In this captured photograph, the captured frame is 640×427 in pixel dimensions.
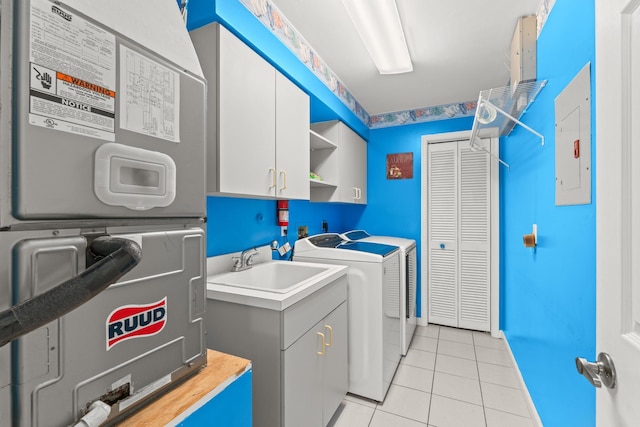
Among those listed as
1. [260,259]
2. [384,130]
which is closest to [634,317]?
[260,259]

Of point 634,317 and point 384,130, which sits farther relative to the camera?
point 384,130

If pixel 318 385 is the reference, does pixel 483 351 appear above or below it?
below

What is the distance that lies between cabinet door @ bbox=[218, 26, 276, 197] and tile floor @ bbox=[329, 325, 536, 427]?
1646mm

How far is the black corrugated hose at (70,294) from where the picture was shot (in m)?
0.37

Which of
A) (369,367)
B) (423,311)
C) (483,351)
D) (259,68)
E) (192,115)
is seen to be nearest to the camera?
(192,115)

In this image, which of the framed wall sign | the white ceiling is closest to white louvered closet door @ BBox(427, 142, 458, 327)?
the framed wall sign

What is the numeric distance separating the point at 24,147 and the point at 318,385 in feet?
5.25

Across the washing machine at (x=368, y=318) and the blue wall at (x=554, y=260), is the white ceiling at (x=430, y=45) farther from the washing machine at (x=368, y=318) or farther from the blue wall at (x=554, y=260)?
the washing machine at (x=368, y=318)

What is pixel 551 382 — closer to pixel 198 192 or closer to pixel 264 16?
pixel 198 192

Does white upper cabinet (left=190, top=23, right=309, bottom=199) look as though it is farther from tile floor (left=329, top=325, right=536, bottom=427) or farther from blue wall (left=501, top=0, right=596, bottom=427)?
tile floor (left=329, top=325, right=536, bottom=427)

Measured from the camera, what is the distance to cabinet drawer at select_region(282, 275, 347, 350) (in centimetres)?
127

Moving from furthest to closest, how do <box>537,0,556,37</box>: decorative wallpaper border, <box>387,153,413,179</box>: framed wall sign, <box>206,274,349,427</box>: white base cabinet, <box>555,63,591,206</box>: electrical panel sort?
<box>387,153,413,179</box>: framed wall sign, <box>537,0,556,37</box>: decorative wallpaper border, <box>206,274,349,427</box>: white base cabinet, <box>555,63,591,206</box>: electrical panel

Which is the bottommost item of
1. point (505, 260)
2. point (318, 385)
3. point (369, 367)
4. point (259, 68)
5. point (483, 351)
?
point (483, 351)

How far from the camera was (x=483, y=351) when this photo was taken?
271cm
